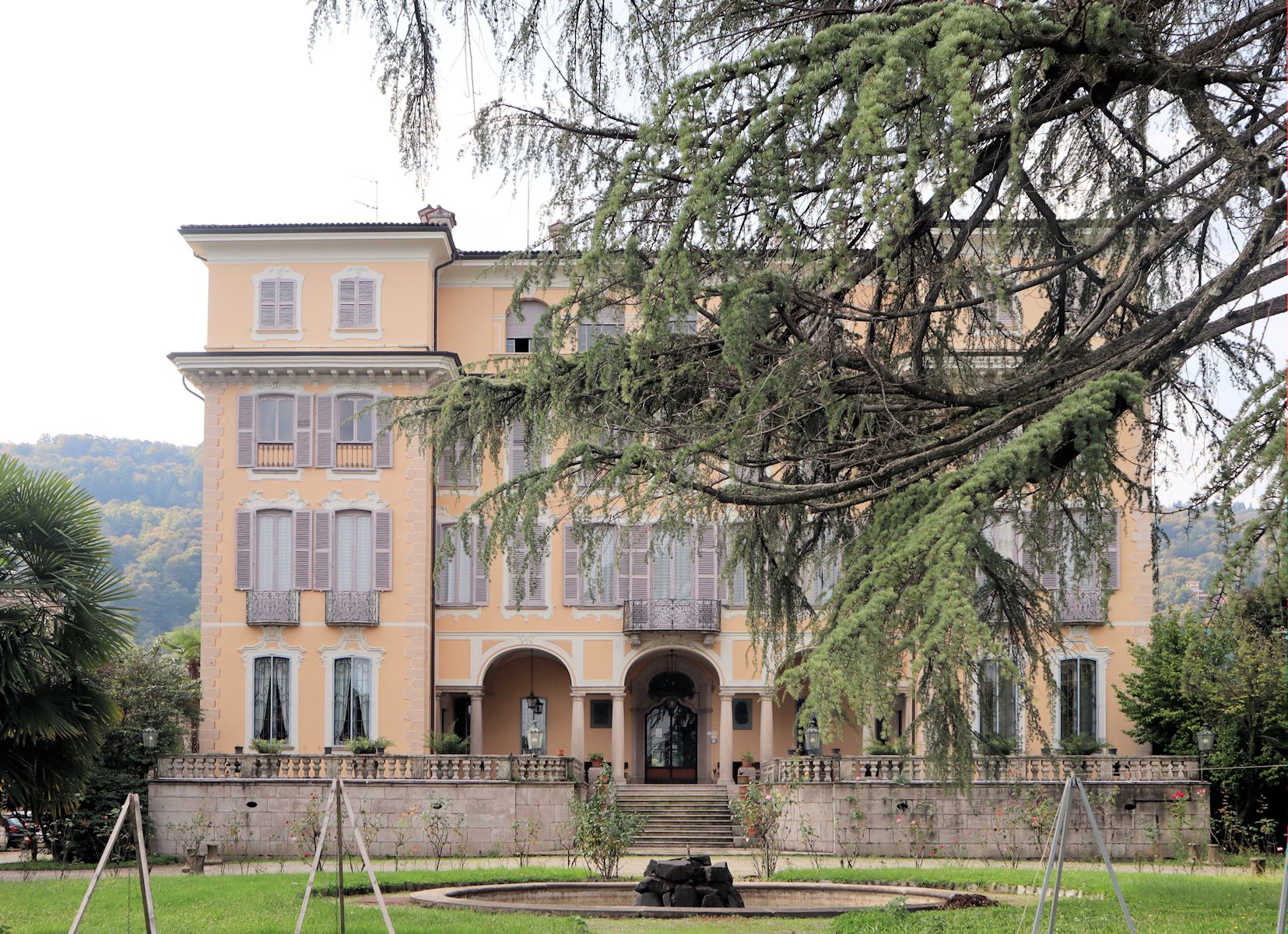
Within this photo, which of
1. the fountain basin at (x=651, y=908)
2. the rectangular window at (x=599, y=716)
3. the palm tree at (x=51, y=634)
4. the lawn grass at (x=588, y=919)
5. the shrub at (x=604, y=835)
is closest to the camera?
the palm tree at (x=51, y=634)

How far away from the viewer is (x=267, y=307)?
29359 mm

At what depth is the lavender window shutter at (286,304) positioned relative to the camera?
2930 cm

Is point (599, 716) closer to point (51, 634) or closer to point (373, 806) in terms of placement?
point (373, 806)

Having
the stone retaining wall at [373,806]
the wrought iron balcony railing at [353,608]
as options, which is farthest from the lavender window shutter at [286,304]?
the stone retaining wall at [373,806]

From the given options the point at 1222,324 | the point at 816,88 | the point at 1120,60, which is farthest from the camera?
the point at 1222,324

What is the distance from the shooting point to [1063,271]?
8.91 m

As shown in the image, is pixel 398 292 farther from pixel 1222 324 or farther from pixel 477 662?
pixel 1222 324

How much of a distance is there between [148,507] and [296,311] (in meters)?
46.0

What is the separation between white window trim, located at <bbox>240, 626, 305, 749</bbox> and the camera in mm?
28500

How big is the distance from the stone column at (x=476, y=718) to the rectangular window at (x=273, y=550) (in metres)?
4.23

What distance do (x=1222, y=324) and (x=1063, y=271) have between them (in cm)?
147

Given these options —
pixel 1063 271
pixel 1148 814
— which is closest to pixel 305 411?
pixel 1148 814

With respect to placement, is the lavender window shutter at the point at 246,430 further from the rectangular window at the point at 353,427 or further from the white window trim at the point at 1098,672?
the white window trim at the point at 1098,672

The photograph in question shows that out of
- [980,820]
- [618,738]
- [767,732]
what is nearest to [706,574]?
[767,732]
